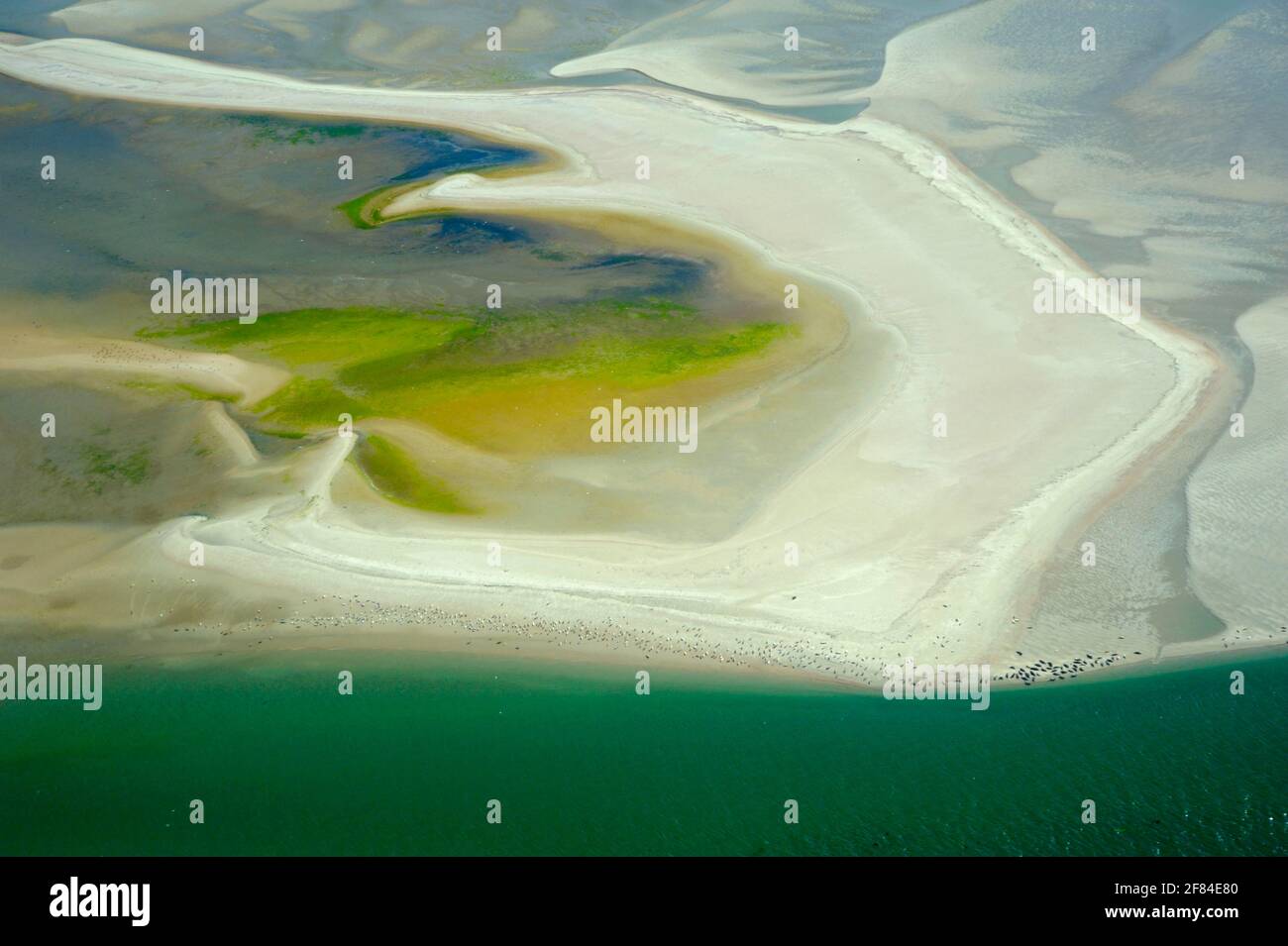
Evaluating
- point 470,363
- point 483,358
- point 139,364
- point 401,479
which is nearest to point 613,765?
point 401,479

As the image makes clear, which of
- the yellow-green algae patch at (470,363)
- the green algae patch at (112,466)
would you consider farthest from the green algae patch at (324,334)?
the green algae patch at (112,466)

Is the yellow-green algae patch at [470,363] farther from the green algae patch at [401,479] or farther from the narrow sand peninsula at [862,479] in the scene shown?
the narrow sand peninsula at [862,479]

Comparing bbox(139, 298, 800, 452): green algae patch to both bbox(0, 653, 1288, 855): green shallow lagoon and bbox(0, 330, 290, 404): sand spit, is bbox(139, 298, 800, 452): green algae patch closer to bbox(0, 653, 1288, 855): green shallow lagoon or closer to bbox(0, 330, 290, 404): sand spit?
bbox(0, 330, 290, 404): sand spit

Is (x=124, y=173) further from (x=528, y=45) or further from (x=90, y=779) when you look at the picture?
(x=90, y=779)

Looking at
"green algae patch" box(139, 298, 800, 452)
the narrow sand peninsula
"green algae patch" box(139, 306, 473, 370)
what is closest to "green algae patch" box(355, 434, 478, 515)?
the narrow sand peninsula

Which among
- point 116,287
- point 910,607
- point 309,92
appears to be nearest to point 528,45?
point 309,92

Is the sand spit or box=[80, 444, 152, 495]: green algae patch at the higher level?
the sand spit

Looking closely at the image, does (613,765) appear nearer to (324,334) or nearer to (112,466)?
(112,466)
